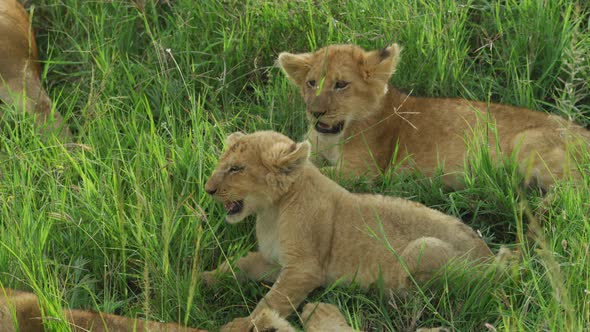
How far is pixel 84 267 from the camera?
14.2ft

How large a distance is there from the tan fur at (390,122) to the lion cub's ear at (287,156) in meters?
0.65

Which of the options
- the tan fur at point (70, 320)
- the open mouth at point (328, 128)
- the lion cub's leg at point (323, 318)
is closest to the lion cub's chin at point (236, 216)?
the lion cub's leg at point (323, 318)

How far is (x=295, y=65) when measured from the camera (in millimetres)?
5355

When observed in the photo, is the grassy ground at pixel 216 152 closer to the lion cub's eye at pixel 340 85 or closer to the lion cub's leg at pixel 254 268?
the lion cub's leg at pixel 254 268

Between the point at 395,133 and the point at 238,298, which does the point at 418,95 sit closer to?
the point at 395,133

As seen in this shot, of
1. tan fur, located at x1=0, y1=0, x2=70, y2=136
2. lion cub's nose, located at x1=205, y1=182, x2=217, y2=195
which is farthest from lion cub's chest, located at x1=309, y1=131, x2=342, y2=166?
tan fur, located at x1=0, y1=0, x2=70, y2=136

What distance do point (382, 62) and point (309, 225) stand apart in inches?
50.1

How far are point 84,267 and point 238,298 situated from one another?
0.69 metres

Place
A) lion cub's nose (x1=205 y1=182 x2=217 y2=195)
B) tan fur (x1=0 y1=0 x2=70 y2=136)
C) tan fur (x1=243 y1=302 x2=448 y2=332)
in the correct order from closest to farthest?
tan fur (x1=243 y1=302 x2=448 y2=332) < lion cub's nose (x1=205 y1=182 x2=217 y2=195) < tan fur (x1=0 y1=0 x2=70 y2=136)

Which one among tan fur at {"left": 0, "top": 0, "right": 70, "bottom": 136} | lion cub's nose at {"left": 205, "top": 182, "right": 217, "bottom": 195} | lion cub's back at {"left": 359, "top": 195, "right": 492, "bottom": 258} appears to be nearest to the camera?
lion cub's back at {"left": 359, "top": 195, "right": 492, "bottom": 258}

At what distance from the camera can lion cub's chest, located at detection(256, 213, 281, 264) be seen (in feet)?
14.4

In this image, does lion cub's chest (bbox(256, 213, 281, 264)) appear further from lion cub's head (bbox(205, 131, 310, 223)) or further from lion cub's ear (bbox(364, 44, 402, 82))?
lion cub's ear (bbox(364, 44, 402, 82))

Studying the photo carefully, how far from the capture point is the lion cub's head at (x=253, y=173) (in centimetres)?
432

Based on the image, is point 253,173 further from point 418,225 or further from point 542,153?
point 542,153
